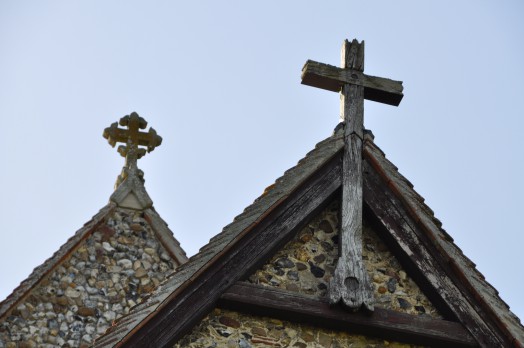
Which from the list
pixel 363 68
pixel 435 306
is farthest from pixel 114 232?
pixel 435 306

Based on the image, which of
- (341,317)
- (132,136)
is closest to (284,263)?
(341,317)

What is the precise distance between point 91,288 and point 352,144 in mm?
3510

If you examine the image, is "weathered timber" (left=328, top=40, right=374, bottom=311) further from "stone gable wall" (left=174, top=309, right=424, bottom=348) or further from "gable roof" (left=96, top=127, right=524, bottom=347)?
"stone gable wall" (left=174, top=309, right=424, bottom=348)

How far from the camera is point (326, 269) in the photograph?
31.2 feet

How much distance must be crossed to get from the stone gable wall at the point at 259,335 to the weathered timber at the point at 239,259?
0.09 meters

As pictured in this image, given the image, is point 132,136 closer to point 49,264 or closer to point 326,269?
point 49,264

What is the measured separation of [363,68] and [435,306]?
6.53 ft

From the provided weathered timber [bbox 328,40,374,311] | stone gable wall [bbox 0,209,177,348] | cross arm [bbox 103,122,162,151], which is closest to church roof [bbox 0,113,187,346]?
stone gable wall [bbox 0,209,177,348]

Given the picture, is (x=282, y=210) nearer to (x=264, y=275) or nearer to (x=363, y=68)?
(x=264, y=275)

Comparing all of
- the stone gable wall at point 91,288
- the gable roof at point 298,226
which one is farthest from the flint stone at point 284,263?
the stone gable wall at point 91,288

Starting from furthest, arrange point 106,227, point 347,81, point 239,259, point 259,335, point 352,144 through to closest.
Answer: point 106,227
point 347,81
point 352,144
point 239,259
point 259,335

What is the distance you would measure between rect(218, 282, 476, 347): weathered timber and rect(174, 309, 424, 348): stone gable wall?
45mm

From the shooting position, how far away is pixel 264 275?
947 cm

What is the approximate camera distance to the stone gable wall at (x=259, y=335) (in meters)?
9.09
